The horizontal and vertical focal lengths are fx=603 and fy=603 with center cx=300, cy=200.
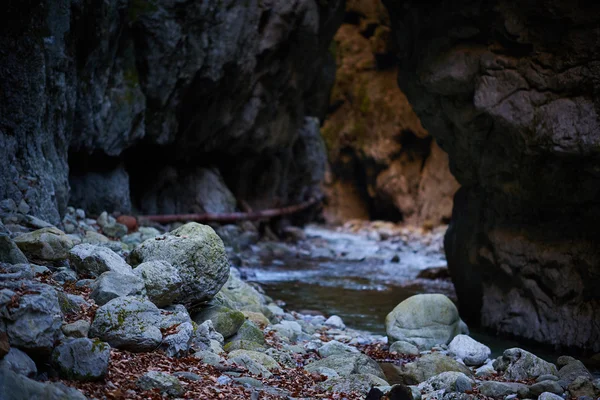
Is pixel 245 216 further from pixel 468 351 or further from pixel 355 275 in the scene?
pixel 468 351

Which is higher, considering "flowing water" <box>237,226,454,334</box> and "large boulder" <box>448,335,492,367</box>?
"large boulder" <box>448,335,492,367</box>

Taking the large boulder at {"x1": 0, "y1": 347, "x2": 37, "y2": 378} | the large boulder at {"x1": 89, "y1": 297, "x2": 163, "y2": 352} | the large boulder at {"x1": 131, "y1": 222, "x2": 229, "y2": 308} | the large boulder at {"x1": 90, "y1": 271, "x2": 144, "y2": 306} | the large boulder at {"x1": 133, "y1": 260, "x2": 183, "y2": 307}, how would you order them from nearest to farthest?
the large boulder at {"x1": 0, "y1": 347, "x2": 37, "y2": 378}, the large boulder at {"x1": 89, "y1": 297, "x2": 163, "y2": 352}, the large boulder at {"x1": 90, "y1": 271, "x2": 144, "y2": 306}, the large boulder at {"x1": 133, "y1": 260, "x2": 183, "y2": 307}, the large boulder at {"x1": 131, "y1": 222, "x2": 229, "y2": 308}

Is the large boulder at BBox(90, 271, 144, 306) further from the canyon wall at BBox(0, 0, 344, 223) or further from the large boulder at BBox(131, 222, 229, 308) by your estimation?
the canyon wall at BBox(0, 0, 344, 223)

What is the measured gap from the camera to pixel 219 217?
742 inches

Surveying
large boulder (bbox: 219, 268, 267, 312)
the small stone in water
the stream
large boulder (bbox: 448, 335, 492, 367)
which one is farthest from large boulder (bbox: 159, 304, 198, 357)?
the stream

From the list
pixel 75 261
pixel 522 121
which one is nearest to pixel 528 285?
pixel 522 121

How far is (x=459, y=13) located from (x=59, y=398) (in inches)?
355

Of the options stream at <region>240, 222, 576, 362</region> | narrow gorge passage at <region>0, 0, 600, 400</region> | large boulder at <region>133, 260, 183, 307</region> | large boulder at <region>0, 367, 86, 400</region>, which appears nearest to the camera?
large boulder at <region>0, 367, 86, 400</region>

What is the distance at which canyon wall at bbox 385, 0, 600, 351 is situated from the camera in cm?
882

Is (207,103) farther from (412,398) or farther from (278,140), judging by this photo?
(412,398)

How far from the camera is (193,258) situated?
682 centimetres

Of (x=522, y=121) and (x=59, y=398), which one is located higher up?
(x=522, y=121)

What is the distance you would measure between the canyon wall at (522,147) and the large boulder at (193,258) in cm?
517

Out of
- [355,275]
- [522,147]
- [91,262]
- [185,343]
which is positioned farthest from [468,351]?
[355,275]
